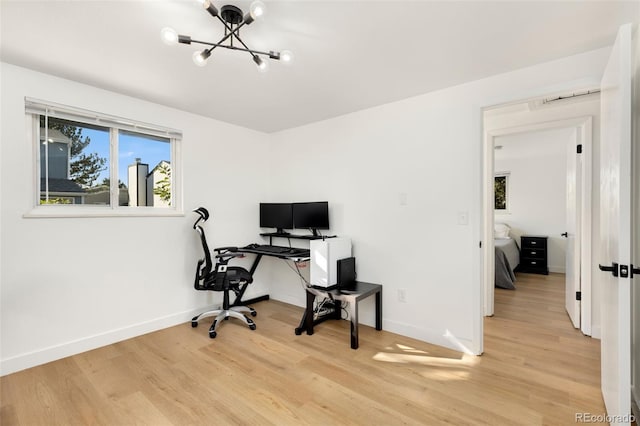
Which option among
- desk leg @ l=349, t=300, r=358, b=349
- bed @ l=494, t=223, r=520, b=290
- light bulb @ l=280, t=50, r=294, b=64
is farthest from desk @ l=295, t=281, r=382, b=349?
bed @ l=494, t=223, r=520, b=290

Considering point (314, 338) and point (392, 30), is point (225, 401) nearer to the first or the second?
point (314, 338)

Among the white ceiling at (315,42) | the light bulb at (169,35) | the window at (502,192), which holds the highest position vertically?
the white ceiling at (315,42)

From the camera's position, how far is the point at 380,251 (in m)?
3.11

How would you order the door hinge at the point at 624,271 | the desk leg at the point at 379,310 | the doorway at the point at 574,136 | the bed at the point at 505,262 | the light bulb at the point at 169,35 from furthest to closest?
the bed at the point at 505,262
the desk leg at the point at 379,310
the doorway at the point at 574,136
the light bulb at the point at 169,35
the door hinge at the point at 624,271

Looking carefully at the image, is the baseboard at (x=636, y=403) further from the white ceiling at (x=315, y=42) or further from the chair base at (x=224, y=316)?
the chair base at (x=224, y=316)

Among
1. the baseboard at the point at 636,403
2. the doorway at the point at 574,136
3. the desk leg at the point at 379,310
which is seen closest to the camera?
the baseboard at the point at 636,403

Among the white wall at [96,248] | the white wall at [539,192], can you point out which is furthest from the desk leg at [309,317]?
the white wall at [539,192]

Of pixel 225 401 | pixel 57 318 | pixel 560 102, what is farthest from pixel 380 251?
pixel 57 318

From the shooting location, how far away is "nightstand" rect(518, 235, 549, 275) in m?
5.61

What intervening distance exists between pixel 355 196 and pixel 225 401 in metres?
2.22

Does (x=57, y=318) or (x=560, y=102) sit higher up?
(x=560, y=102)

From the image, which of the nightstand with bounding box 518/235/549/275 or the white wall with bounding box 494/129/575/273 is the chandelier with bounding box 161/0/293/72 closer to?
the white wall with bounding box 494/129/575/273

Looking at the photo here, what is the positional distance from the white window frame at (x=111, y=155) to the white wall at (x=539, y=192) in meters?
5.31

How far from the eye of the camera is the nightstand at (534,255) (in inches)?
221
